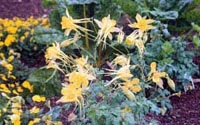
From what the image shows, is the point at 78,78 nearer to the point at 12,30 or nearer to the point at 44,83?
the point at 44,83

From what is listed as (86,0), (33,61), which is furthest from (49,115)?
(33,61)

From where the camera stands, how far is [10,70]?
151 inches

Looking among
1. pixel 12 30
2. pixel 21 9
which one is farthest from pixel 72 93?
pixel 21 9

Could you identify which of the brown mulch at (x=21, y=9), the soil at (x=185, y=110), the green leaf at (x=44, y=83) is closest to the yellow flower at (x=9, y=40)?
the green leaf at (x=44, y=83)

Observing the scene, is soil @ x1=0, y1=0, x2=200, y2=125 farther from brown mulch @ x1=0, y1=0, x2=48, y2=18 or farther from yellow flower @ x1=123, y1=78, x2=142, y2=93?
brown mulch @ x1=0, y1=0, x2=48, y2=18

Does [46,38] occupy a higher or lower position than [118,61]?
higher

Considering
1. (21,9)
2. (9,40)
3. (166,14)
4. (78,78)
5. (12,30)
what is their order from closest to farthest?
(78,78) → (166,14) → (9,40) → (12,30) → (21,9)

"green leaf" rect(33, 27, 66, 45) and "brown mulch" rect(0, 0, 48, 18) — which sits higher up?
"brown mulch" rect(0, 0, 48, 18)

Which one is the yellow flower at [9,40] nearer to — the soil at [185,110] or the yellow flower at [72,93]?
the soil at [185,110]

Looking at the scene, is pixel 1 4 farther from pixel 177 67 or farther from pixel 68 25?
pixel 68 25

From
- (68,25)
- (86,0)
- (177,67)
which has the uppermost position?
(86,0)

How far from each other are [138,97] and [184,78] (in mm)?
804

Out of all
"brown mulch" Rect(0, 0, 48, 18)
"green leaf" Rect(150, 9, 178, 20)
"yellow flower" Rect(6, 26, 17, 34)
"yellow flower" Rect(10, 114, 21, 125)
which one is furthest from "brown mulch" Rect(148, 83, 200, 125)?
"brown mulch" Rect(0, 0, 48, 18)

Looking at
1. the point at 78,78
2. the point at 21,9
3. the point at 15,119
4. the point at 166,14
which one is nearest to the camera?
the point at 78,78
